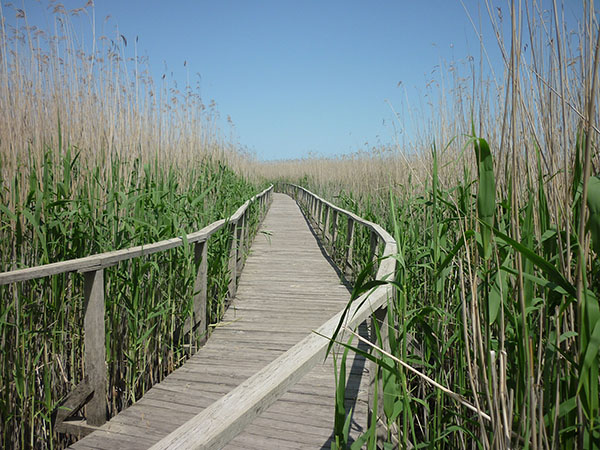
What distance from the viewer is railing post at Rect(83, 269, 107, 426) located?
6.13ft

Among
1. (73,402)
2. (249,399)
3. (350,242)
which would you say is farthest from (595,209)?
(350,242)

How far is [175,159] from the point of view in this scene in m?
3.95

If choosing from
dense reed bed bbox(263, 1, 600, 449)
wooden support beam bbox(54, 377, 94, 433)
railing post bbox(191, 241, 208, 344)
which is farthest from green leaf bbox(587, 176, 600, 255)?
railing post bbox(191, 241, 208, 344)

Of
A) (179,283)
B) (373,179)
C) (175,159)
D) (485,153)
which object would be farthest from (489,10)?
(373,179)

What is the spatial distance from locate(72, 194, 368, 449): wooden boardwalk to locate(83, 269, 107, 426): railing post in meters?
0.10

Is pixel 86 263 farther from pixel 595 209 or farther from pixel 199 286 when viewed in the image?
pixel 595 209

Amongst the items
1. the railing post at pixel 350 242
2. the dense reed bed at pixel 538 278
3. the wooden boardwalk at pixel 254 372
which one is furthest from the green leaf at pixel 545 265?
the railing post at pixel 350 242

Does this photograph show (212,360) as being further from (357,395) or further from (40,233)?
(40,233)

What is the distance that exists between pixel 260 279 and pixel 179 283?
2.08 meters

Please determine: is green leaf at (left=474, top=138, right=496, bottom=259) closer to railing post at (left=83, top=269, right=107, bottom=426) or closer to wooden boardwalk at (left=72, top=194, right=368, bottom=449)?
wooden boardwalk at (left=72, top=194, right=368, bottom=449)

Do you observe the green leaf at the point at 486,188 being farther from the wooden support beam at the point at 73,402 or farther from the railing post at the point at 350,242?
the railing post at the point at 350,242

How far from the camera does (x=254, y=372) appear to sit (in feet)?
8.79

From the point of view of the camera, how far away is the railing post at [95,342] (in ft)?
6.13

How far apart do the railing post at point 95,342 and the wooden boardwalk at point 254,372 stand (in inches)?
4.1
